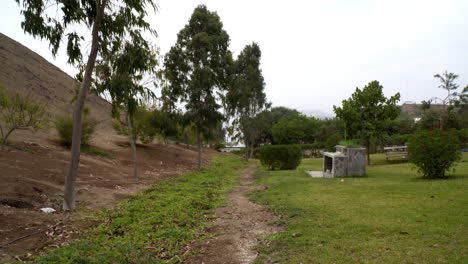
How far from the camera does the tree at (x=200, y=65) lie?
20.2m

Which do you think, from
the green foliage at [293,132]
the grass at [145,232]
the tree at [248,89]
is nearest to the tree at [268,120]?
the tree at [248,89]

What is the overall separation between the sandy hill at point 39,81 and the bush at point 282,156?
2248 cm

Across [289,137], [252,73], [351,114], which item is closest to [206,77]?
[351,114]

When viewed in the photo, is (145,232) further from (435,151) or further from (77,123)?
(435,151)

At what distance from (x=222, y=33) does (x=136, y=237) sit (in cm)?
1771

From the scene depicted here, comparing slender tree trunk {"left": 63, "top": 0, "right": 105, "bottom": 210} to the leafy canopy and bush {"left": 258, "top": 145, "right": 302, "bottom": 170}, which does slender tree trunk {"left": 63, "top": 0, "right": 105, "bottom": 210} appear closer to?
bush {"left": 258, "top": 145, "right": 302, "bottom": 170}

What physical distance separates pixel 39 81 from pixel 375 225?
46.7 metres

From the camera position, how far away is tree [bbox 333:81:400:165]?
18.7 meters

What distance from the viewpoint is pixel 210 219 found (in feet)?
25.3

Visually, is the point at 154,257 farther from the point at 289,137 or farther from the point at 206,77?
the point at 289,137

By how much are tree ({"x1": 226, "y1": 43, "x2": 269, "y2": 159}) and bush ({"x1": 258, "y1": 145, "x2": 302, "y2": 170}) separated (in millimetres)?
11152

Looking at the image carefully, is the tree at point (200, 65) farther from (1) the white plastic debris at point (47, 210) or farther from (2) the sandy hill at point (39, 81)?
(2) the sandy hill at point (39, 81)

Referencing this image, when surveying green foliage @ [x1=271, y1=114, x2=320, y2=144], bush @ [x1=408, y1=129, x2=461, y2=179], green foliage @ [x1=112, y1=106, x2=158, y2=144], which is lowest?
bush @ [x1=408, y1=129, x2=461, y2=179]

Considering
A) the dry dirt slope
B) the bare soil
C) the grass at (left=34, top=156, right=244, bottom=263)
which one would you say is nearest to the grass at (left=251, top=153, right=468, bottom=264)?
the grass at (left=34, top=156, right=244, bottom=263)
